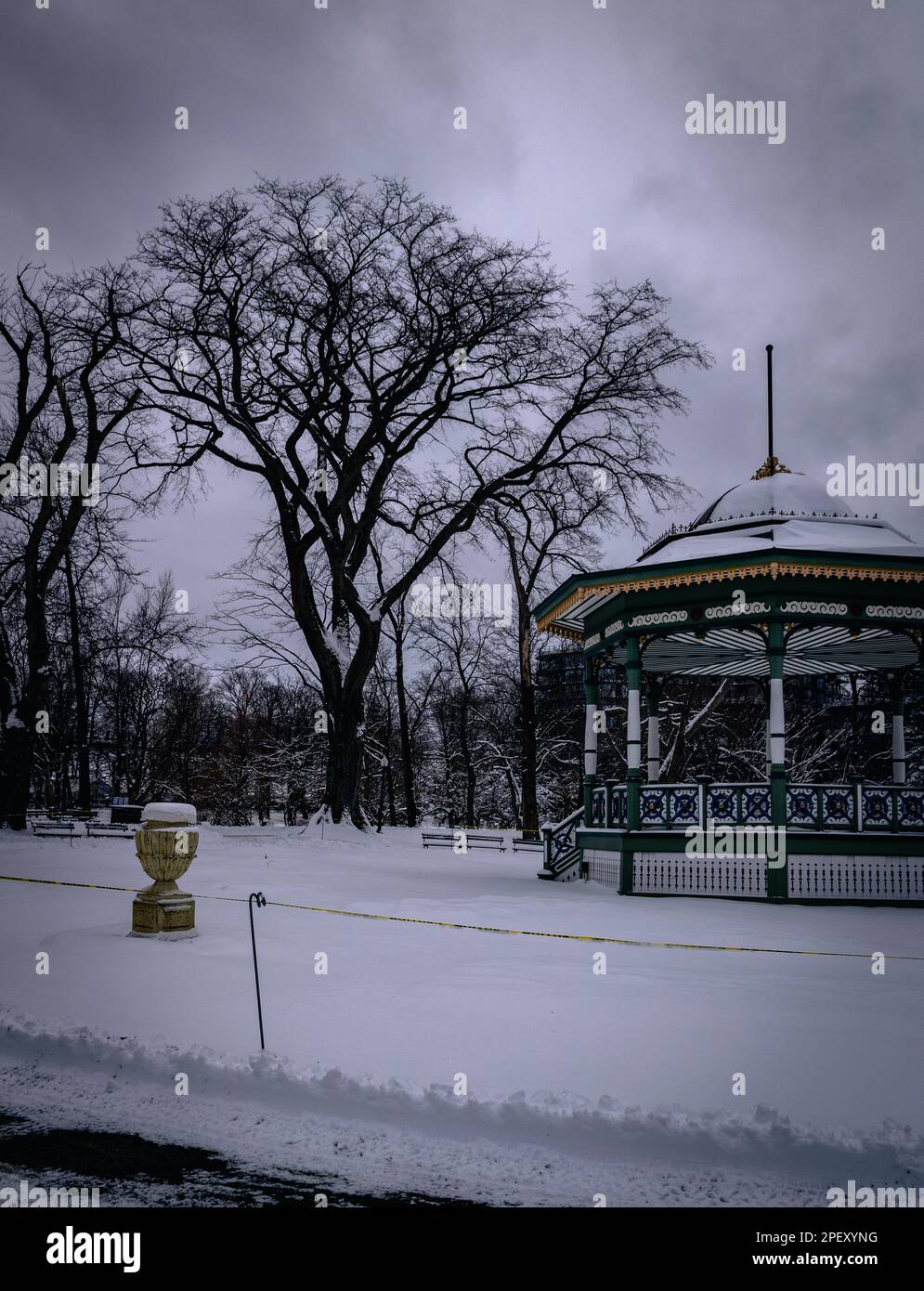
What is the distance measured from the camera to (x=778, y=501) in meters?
16.5

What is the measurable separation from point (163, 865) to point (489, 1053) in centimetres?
449

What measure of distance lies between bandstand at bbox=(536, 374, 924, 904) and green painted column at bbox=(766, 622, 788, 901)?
20 millimetres

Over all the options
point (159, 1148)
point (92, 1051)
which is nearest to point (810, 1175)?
point (159, 1148)

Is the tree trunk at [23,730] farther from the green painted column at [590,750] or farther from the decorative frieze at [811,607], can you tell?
the decorative frieze at [811,607]

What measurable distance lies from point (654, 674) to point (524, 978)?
13.6 metres

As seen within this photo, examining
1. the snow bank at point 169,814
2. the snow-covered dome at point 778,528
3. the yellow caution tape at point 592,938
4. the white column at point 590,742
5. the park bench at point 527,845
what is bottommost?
the park bench at point 527,845

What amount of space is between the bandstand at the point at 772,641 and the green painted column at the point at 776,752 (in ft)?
0.06

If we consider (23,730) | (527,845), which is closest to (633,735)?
(527,845)

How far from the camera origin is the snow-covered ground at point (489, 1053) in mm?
4582

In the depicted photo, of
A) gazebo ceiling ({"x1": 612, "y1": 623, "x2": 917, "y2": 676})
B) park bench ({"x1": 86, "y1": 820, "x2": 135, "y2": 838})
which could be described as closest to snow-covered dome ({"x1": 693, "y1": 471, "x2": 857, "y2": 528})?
gazebo ceiling ({"x1": 612, "y1": 623, "x2": 917, "y2": 676})

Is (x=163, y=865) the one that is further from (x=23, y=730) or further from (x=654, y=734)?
(x=23, y=730)

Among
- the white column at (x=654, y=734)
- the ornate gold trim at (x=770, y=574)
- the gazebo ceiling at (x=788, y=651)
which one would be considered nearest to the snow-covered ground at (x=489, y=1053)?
the ornate gold trim at (x=770, y=574)

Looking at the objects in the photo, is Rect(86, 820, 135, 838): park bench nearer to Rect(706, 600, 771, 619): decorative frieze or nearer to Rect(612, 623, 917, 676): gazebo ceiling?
Rect(612, 623, 917, 676): gazebo ceiling
